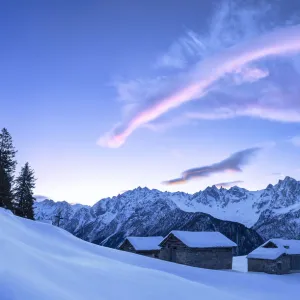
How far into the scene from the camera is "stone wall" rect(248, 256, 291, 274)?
48000 millimetres

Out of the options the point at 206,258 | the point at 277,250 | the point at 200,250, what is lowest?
the point at 206,258

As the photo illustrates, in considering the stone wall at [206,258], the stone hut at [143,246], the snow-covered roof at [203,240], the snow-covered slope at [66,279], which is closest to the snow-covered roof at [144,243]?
the stone hut at [143,246]

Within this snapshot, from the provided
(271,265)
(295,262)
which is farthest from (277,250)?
(295,262)

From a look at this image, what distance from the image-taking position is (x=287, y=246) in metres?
52.5

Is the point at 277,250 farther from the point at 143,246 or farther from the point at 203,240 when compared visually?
the point at 143,246

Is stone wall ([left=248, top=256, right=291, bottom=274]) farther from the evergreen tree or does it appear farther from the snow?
the evergreen tree

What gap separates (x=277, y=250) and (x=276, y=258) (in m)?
2.83

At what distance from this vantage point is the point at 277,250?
1976 inches

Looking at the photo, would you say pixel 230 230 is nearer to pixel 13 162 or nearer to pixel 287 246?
pixel 287 246

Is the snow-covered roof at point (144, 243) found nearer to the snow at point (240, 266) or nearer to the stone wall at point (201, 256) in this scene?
the stone wall at point (201, 256)

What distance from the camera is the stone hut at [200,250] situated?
4450 centimetres

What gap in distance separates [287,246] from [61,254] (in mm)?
47783

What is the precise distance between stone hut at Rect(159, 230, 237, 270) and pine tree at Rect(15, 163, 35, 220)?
760 inches

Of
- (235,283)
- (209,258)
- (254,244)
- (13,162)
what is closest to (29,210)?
(13,162)
